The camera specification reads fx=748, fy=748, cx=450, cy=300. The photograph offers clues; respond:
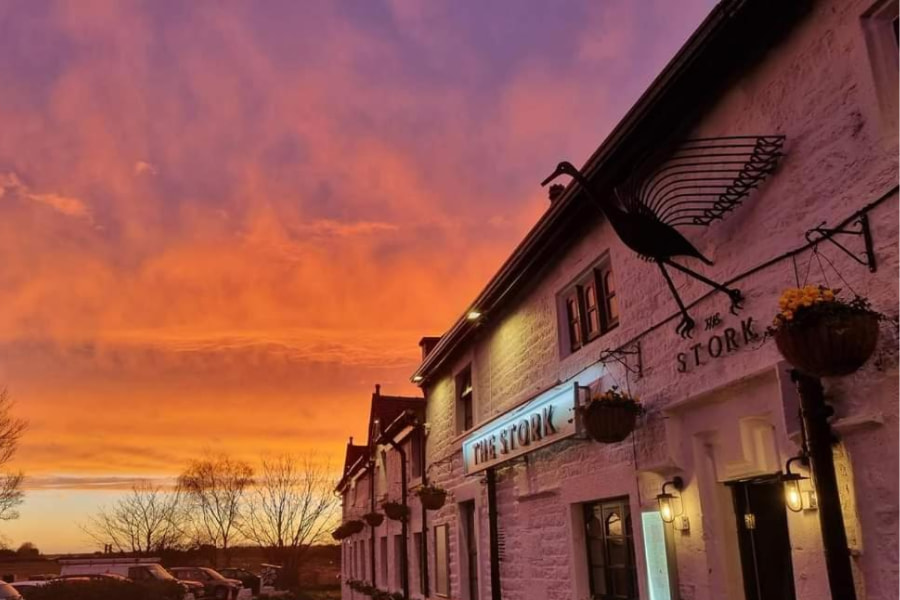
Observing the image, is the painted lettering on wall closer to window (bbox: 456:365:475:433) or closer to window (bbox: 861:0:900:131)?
window (bbox: 861:0:900:131)

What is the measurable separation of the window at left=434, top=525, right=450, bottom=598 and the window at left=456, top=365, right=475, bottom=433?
210cm

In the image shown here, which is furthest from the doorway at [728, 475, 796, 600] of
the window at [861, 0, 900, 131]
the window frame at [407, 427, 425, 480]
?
the window frame at [407, 427, 425, 480]

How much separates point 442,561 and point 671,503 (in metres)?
9.71

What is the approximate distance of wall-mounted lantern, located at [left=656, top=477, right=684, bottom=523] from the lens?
21.9ft

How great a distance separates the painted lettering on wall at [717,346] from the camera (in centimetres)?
566

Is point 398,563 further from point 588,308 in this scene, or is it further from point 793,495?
point 793,495

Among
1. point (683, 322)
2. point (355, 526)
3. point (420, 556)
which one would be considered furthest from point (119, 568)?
point (683, 322)

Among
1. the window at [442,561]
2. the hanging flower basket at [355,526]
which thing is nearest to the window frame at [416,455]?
the window at [442,561]

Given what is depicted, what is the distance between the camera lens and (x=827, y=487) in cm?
461

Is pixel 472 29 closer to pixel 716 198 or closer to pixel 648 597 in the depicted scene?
pixel 716 198

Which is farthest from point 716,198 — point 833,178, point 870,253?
point 870,253

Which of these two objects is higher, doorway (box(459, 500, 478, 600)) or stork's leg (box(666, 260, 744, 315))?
stork's leg (box(666, 260, 744, 315))

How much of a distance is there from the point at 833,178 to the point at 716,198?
48.2 inches

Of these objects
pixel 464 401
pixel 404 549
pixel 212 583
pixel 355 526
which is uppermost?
pixel 464 401
